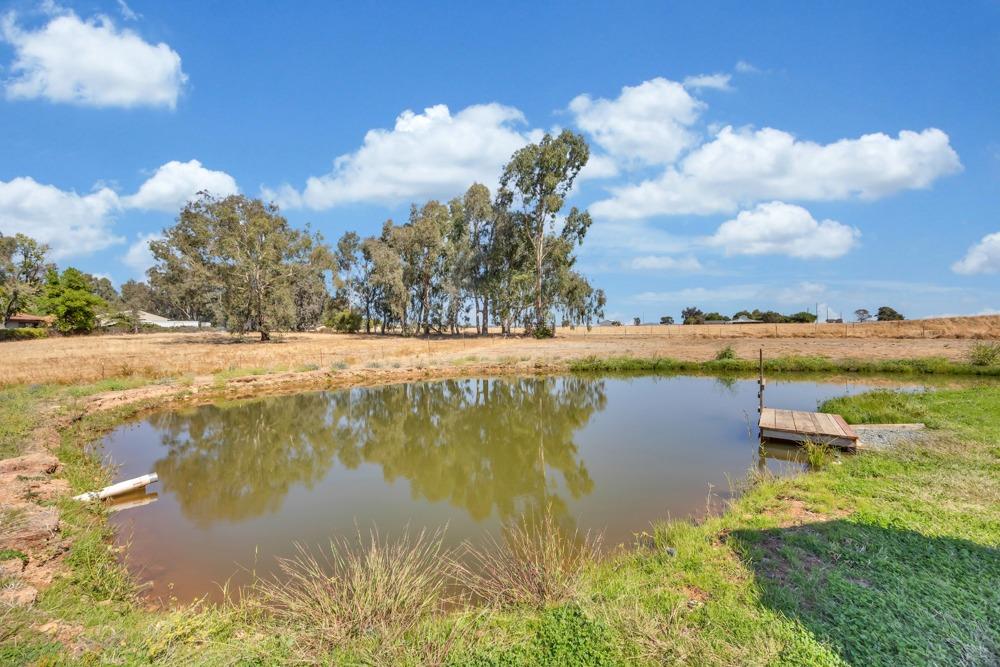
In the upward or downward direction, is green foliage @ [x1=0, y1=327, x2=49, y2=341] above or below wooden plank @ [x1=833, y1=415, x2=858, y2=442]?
above

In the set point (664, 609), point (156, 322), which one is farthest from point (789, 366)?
point (156, 322)

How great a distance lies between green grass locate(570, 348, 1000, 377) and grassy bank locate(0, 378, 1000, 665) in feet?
58.3

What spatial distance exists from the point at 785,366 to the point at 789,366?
167 mm

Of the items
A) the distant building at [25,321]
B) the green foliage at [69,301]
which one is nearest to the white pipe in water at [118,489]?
the green foliage at [69,301]

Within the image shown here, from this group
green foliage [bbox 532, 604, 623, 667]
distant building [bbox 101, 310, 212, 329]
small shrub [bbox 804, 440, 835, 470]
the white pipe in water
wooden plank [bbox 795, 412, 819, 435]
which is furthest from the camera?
distant building [bbox 101, 310, 212, 329]

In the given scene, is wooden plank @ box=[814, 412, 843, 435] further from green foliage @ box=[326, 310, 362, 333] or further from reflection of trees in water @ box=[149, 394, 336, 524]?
green foliage @ box=[326, 310, 362, 333]

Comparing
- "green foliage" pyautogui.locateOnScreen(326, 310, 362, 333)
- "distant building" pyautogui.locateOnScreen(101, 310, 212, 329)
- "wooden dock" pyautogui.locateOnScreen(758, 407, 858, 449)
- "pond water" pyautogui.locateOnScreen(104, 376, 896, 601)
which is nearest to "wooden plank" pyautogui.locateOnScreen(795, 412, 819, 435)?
"wooden dock" pyautogui.locateOnScreen(758, 407, 858, 449)

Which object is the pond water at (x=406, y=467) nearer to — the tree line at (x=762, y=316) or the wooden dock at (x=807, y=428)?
the wooden dock at (x=807, y=428)

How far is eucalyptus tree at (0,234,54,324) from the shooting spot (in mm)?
50219

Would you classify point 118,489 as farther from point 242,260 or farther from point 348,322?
point 348,322

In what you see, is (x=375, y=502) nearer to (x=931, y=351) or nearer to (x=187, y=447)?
(x=187, y=447)

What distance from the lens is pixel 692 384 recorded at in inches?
781

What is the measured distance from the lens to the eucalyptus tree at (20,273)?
165 ft

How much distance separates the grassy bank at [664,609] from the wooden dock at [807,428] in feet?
10.1
